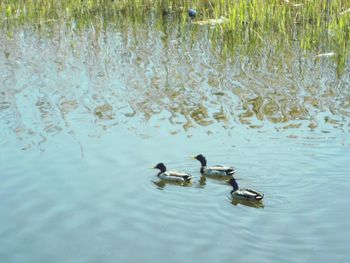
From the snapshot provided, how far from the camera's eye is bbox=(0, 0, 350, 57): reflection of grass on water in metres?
20.0

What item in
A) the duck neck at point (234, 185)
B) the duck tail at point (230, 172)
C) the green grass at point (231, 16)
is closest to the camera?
the duck neck at point (234, 185)

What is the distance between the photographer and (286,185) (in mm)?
11844

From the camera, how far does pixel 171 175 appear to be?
39.9 feet

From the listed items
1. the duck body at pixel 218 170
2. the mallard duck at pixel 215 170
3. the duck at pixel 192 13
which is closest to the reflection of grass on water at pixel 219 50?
the duck at pixel 192 13

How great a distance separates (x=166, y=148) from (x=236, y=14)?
27.9ft

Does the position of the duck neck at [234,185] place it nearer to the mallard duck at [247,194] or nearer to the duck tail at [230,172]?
the mallard duck at [247,194]

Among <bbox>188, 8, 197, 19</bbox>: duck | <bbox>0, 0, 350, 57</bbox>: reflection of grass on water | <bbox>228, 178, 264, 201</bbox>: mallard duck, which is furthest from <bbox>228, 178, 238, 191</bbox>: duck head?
<bbox>188, 8, 197, 19</bbox>: duck

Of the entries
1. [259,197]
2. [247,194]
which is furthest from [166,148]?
[259,197]

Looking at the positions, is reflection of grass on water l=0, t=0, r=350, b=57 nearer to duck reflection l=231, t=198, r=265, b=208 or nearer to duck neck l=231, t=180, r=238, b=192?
duck neck l=231, t=180, r=238, b=192

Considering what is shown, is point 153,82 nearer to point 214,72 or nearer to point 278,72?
point 214,72

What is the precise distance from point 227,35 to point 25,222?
11.3 m

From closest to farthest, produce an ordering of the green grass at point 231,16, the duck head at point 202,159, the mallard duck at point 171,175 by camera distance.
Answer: the mallard duck at point 171,175 < the duck head at point 202,159 < the green grass at point 231,16

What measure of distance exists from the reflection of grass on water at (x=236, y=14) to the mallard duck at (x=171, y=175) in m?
8.02

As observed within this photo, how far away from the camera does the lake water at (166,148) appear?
397 inches
